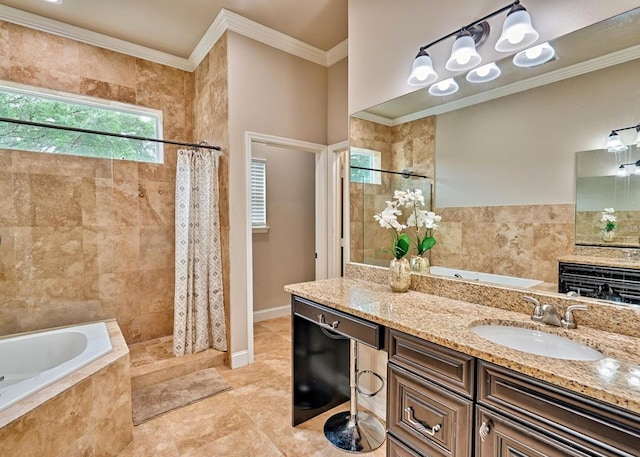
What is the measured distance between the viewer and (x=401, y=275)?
1852mm

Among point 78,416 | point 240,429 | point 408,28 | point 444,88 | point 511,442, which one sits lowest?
point 240,429

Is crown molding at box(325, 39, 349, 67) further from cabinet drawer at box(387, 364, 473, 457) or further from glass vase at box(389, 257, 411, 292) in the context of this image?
cabinet drawer at box(387, 364, 473, 457)

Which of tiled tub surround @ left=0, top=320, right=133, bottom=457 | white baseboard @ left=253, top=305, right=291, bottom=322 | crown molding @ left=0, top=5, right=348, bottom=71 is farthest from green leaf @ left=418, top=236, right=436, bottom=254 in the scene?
white baseboard @ left=253, top=305, right=291, bottom=322

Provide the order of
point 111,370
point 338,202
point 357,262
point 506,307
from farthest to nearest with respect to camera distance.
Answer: point 338,202 → point 357,262 → point 111,370 → point 506,307

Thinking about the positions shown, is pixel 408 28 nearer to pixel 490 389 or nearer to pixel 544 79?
pixel 544 79

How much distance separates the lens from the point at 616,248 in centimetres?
127

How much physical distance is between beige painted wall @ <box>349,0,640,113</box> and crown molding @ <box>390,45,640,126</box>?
0.15 metres

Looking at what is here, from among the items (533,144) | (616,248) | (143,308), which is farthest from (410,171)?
(143,308)

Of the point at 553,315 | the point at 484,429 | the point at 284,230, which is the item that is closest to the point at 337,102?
the point at 284,230

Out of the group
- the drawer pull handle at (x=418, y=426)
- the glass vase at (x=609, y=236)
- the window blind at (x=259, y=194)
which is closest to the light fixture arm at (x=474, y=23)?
the glass vase at (x=609, y=236)

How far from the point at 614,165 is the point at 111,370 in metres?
2.76

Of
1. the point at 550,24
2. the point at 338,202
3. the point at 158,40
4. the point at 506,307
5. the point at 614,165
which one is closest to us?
the point at 614,165

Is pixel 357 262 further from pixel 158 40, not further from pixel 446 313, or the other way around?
pixel 158 40

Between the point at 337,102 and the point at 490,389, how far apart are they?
2910mm
